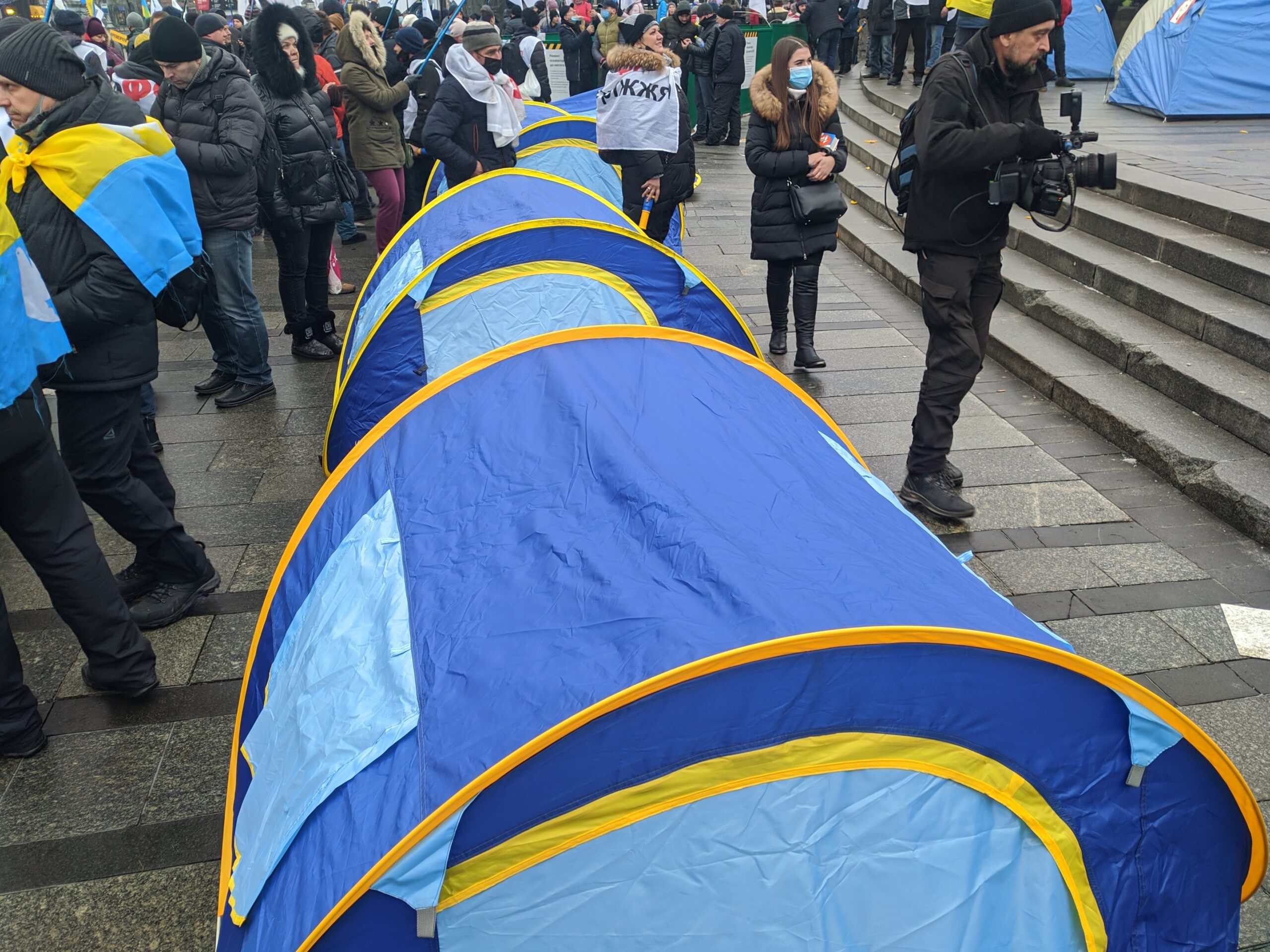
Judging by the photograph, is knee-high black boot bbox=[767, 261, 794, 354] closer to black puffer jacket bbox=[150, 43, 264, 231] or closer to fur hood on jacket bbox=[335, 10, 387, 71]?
black puffer jacket bbox=[150, 43, 264, 231]

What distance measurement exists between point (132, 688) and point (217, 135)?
279 cm

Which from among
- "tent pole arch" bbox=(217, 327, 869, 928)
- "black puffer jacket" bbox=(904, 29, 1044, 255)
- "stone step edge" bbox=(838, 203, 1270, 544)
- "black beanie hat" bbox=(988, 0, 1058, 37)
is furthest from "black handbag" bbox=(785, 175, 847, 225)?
"tent pole arch" bbox=(217, 327, 869, 928)

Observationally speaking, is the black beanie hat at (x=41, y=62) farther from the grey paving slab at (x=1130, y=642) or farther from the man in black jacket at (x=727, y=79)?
the man in black jacket at (x=727, y=79)

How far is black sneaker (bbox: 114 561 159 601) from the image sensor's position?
367cm

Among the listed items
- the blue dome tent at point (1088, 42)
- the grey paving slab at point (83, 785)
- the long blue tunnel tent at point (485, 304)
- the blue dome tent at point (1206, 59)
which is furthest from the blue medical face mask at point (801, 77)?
the blue dome tent at point (1088, 42)

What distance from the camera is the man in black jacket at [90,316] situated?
303 centimetres

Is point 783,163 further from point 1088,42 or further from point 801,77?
point 1088,42

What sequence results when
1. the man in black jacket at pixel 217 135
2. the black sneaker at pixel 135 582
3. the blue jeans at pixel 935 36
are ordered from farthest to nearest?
the blue jeans at pixel 935 36 → the man in black jacket at pixel 217 135 → the black sneaker at pixel 135 582

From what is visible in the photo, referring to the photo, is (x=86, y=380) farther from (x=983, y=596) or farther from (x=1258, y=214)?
(x=1258, y=214)

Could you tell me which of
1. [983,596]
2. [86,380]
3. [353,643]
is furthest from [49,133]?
[983,596]

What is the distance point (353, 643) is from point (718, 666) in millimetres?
802

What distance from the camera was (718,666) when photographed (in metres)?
1.54

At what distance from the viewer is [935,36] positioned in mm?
12148

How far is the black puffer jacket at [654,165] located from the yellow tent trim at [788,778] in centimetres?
503
